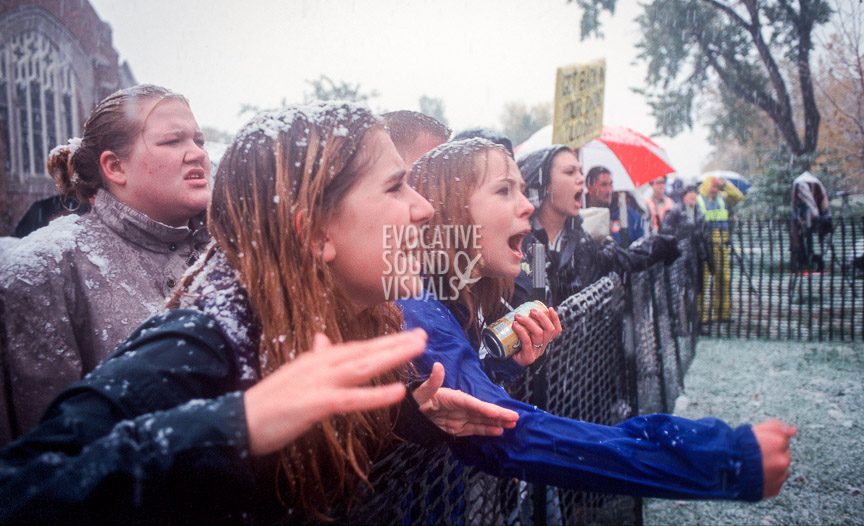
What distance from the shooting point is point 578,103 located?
4.54 metres

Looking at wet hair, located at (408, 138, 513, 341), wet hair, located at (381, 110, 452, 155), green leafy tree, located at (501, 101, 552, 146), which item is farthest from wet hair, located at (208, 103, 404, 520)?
green leafy tree, located at (501, 101, 552, 146)

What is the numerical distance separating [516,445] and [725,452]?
18.4 inches

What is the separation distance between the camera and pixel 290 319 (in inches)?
43.5

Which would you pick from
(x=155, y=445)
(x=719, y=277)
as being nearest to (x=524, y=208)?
(x=155, y=445)

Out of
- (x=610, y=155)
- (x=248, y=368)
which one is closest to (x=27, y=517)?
(x=248, y=368)

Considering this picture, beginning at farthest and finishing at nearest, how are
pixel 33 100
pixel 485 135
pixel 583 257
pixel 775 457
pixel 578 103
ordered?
pixel 33 100 < pixel 578 103 < pixel 583 257 < pixel 485 135 < pixel 775 457

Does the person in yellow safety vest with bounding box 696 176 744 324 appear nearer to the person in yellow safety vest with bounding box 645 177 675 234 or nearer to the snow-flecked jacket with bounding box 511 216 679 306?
the person in yellow safety vest with bounding box 645 177 675 234

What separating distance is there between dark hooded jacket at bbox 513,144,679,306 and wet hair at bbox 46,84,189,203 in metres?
2.01

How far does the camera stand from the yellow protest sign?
169 inches

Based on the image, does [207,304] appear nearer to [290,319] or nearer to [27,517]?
[290,319]

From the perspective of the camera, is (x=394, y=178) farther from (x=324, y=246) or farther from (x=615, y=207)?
(x=615, y=207)

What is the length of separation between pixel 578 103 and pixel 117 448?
14.9 ft

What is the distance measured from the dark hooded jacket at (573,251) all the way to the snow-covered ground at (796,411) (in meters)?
1.64

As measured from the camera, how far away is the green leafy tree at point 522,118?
5471 centimetres
